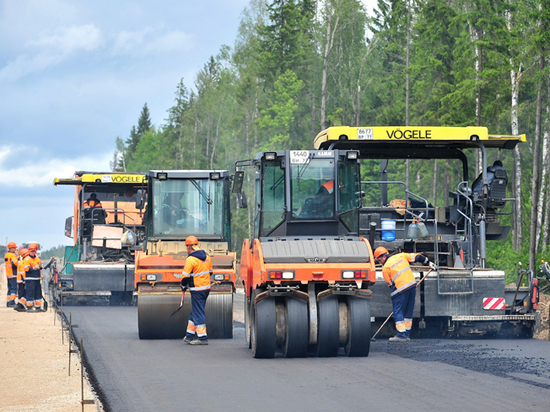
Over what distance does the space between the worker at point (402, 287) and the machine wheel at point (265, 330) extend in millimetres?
2754

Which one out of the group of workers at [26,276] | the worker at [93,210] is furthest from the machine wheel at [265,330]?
the worker at [93,210]

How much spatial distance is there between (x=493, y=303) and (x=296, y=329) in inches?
159

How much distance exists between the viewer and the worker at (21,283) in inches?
846

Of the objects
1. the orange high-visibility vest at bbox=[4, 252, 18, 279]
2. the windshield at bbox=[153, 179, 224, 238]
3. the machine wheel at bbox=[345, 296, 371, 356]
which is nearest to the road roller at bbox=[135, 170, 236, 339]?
the windshield at bbox=[153, 179, 224, 238]

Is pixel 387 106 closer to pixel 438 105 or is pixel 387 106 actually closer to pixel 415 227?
pixel 438 105

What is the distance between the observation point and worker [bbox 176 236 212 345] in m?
12.9

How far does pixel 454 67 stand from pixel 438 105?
219cm

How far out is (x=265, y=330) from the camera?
10883 mm

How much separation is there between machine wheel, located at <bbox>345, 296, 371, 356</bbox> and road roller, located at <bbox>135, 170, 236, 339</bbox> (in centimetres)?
350

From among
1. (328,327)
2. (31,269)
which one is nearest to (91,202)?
(31,269)

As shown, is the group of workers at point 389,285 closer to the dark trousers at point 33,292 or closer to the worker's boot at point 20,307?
the dark trousers at point 33,292

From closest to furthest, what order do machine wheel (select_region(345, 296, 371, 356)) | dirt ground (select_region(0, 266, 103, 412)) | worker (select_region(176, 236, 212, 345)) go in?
dirt ground (select_region(0, 266, 103, 412))
machine wheel (select_region(345, 296, 371, 356))
worker (select_region(176, 236, 212, 345))

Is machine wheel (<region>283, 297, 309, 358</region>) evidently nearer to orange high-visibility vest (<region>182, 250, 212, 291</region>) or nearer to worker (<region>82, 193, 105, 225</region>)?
orange high-visibility vest (<region>182, 250, 212, 291</region>)

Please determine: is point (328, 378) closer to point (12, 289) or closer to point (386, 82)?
point (12, 289)
